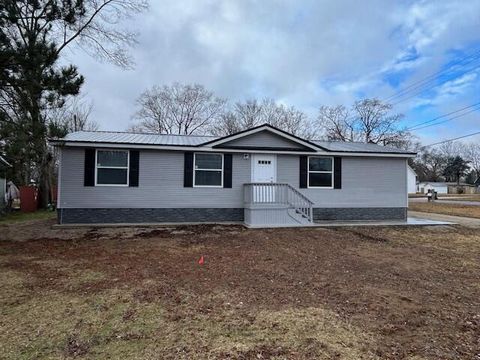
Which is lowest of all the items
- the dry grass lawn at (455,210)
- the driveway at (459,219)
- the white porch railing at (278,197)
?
Answer: the driveway at (459,219)

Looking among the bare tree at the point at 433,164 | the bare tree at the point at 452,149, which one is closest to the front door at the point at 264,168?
the bare tree at the point at 433,164

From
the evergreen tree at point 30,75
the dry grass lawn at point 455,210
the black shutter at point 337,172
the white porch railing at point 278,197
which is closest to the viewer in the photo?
the evergreen tree at point 30,75

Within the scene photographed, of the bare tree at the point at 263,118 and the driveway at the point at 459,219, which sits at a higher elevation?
the bare tree at the point at 263,118

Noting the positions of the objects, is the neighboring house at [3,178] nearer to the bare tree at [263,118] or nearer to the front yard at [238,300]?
the front yard at [238,300]

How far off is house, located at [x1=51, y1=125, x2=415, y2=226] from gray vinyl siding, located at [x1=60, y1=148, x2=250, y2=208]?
1.3 inches

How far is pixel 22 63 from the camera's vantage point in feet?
23.7

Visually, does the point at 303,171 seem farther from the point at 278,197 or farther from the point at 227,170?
the point at 227,170

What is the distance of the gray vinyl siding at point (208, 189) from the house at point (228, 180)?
0.11 feet

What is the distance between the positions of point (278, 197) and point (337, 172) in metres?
3.02

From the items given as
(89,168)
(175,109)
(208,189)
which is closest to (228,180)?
(208,189)

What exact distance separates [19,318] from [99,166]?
851cm

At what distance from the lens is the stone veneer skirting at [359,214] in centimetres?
1314

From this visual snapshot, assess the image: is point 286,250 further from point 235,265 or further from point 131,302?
point 131,302

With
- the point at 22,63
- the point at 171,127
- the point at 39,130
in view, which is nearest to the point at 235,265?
the point at 39,130
